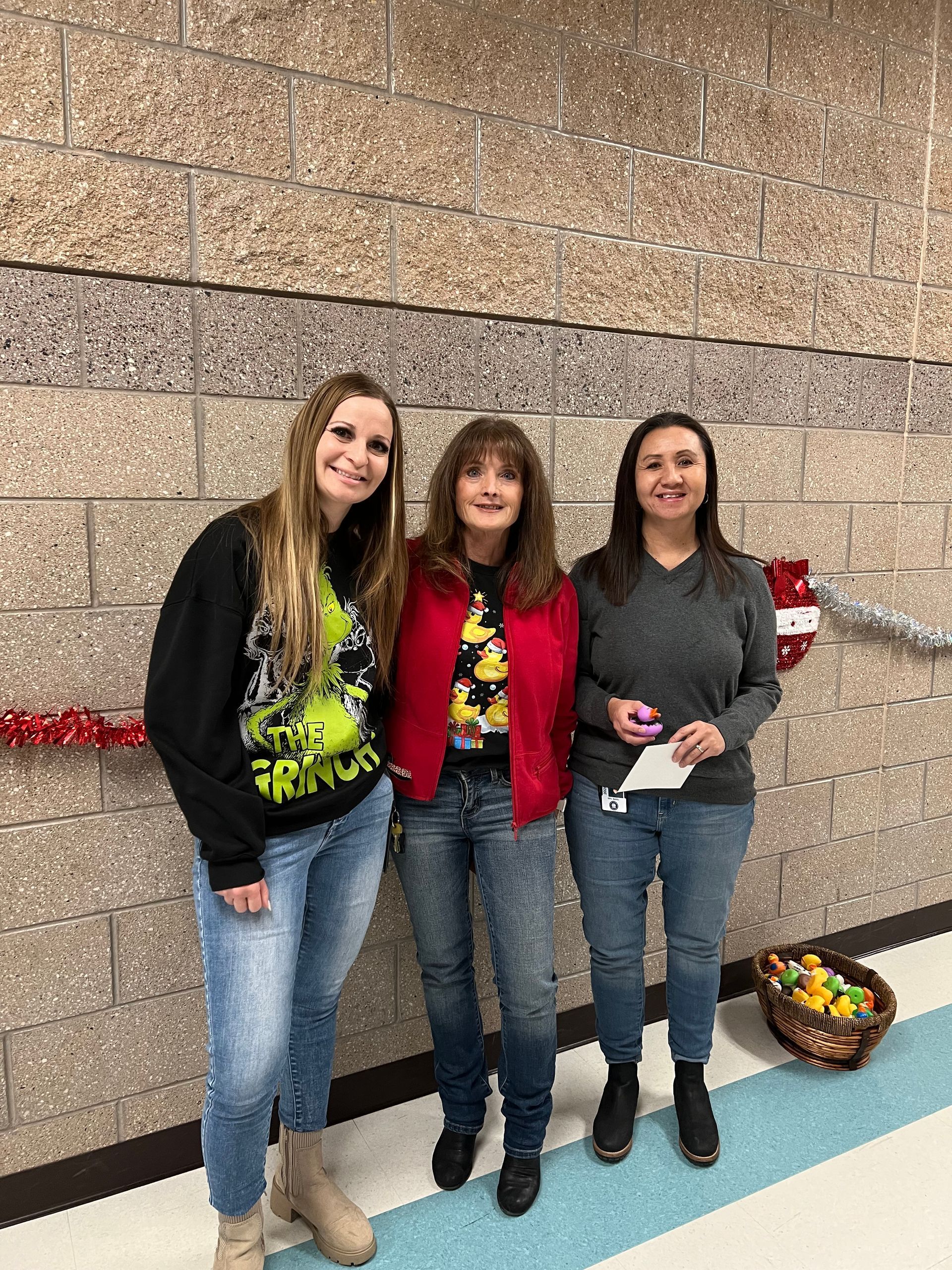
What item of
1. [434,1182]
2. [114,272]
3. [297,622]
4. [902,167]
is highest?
[902,167]

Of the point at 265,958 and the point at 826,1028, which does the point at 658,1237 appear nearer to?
the point at 826,1028

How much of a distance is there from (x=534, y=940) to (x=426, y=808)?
349 mm

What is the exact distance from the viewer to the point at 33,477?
63.9 inches

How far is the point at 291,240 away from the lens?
176 cm

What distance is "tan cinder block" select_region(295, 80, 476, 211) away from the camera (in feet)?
5.75

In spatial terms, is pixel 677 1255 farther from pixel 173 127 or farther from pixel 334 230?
pixel 173 127

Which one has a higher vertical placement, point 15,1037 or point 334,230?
point 334,230

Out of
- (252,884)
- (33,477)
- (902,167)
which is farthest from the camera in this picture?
(902,167)

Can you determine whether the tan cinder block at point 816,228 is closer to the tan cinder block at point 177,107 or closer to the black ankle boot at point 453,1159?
the tan cinder block at point 177,107

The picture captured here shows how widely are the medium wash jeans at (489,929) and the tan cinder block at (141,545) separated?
684 mm

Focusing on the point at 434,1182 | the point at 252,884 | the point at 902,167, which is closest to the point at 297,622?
the point at 252,884

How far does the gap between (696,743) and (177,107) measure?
1.62m

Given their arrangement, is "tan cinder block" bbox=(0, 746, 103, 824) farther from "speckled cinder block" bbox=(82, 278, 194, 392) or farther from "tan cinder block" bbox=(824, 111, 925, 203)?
"tan cinder block" bbox=(824, 111, 925, 203)

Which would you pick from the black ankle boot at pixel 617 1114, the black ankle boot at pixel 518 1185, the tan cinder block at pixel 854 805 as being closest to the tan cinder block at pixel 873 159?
the tan cinder block at pixel 854 805
